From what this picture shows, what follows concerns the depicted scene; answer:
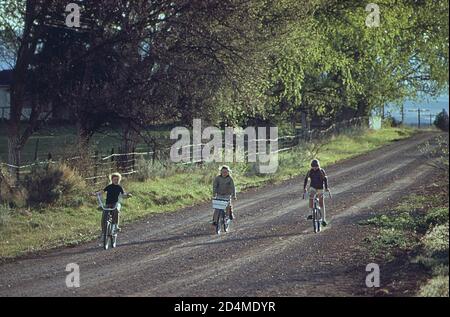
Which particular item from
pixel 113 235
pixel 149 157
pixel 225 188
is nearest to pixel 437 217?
pixel 225 188

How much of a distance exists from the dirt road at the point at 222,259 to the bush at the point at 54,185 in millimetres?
2393

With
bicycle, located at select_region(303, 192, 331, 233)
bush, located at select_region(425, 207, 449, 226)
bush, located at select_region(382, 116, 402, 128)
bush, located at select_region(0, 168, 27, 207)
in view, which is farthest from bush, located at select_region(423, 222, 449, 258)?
bush, located at select_region(382, 116, 402, 128)

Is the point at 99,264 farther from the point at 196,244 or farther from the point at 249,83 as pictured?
the point at 249,83

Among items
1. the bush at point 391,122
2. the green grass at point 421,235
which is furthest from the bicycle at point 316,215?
the bush at point 391,122

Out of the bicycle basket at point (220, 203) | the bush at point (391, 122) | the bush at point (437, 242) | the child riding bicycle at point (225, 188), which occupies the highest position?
the bush at point (391, 122)

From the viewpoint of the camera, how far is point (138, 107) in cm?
2594

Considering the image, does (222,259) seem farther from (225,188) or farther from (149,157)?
(149,157)

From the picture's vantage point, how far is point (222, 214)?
1848 cm

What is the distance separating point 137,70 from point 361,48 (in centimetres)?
1705

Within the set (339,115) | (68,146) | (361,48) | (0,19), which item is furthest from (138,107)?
(339,115)

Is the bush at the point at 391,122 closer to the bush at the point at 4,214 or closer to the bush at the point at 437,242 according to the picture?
the bush at the point at 4,214

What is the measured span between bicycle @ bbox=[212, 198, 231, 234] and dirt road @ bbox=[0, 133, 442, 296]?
333 millimetres

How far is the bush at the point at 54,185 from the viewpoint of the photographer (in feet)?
69.2

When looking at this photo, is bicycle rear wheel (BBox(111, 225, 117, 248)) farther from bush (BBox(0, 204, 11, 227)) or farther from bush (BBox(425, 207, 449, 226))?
bush (BBox(425, 207, 449, 226))
